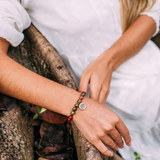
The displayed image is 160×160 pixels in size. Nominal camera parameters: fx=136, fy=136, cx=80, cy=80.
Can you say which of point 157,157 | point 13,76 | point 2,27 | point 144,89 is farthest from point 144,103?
point 2,27

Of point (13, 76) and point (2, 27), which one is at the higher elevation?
point (2, 27)

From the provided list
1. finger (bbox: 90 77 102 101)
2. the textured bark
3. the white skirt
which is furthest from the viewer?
the white skirt

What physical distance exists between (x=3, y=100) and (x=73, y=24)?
65cm

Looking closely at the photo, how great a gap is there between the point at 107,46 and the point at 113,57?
→ 18cm

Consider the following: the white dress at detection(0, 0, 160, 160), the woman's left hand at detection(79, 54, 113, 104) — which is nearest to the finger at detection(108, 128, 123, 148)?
the woman's left hand at detection(79, 54, 113, 104)

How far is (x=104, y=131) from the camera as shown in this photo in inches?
25.0

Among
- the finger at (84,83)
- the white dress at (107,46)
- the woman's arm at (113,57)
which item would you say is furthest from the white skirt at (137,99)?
the finger at (84,83)

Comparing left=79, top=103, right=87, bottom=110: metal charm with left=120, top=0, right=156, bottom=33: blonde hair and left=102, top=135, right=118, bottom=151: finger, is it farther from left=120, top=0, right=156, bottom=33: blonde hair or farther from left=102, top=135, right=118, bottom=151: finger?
left=120, top=0, right=156, bottom=33: blonde hair

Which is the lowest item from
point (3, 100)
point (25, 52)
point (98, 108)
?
point (25, 52)

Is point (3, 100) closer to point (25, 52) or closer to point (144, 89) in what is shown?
point (25, 52)

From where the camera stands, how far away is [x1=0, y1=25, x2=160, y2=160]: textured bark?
0.58 metres

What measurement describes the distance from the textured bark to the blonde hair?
0.59 metres

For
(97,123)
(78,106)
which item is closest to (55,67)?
(78,106)

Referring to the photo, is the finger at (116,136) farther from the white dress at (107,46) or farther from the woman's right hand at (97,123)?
the white dress at (107,46)
